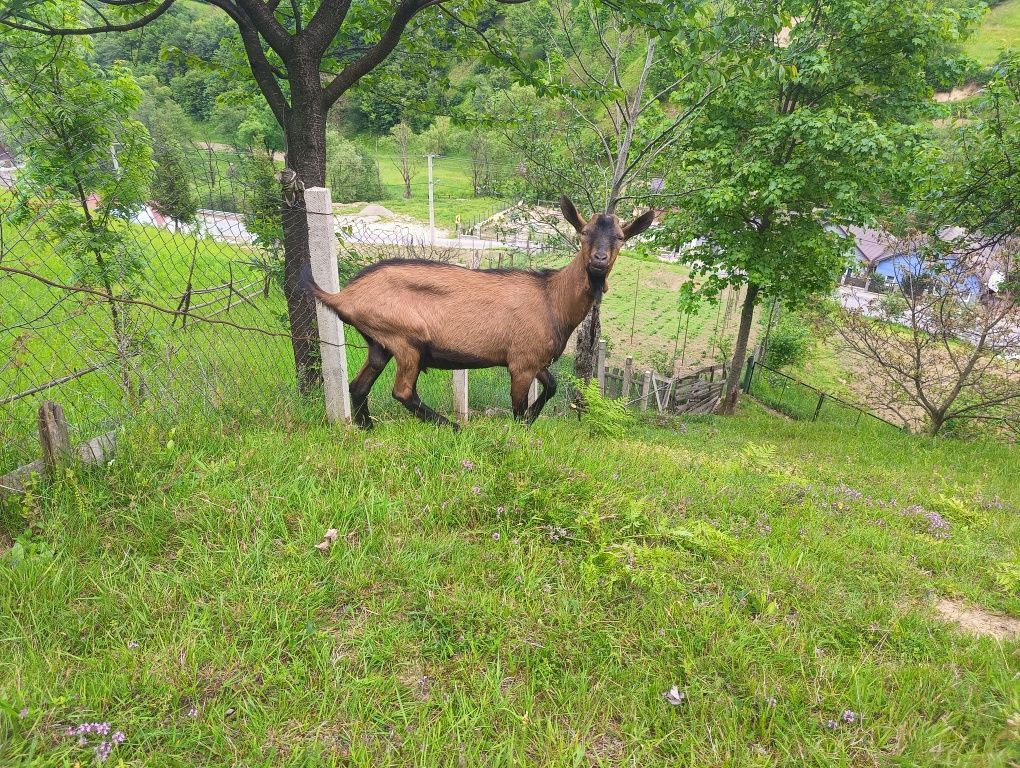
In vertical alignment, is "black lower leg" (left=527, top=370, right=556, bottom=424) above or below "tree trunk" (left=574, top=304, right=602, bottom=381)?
above

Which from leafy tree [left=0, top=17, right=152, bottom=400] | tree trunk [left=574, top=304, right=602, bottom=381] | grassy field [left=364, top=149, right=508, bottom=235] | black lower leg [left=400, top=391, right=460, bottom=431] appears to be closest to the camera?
black lower leg [left=400, top=391, right=460, bottom=431]

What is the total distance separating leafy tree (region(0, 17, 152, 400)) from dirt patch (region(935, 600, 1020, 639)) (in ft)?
22.4

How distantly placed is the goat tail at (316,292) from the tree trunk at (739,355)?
10630mm

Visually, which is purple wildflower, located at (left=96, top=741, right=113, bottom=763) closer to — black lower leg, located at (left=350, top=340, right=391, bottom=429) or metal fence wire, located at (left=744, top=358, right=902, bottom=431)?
black lower leg, located at (left=350, top=340, right=391, bottom=429)

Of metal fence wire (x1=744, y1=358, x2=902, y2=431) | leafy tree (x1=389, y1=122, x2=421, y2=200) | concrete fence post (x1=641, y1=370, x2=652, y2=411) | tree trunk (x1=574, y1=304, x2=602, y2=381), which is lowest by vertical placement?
metal fence wire (x1=744, y1=358, x2=902, y2=431)

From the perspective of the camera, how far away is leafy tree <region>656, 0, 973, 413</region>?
937 cm

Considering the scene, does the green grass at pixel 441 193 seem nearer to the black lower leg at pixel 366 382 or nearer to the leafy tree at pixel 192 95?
the leafy tree at pixel 192 95

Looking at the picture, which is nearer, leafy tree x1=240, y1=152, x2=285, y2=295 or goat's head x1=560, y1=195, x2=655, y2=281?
goat's head x1=560, y1=195, x2=655, y2=281

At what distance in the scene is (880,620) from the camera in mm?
2779

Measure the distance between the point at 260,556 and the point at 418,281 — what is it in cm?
254

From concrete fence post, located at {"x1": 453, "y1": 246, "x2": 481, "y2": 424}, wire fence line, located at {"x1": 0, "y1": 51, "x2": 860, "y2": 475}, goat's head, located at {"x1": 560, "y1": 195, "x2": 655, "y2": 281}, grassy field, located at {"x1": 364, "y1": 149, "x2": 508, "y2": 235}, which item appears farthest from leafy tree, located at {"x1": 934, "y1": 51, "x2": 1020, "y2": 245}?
grassy field, located at {"x1": 364, "y1": 149, "x2": 508, "y2": 235}

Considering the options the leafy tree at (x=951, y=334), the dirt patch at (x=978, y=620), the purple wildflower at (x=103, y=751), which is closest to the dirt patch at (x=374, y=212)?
the leafy tree at (x=951, y=334)

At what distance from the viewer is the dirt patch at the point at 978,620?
2857 millimetres

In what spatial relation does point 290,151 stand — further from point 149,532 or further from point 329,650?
point 329,650
